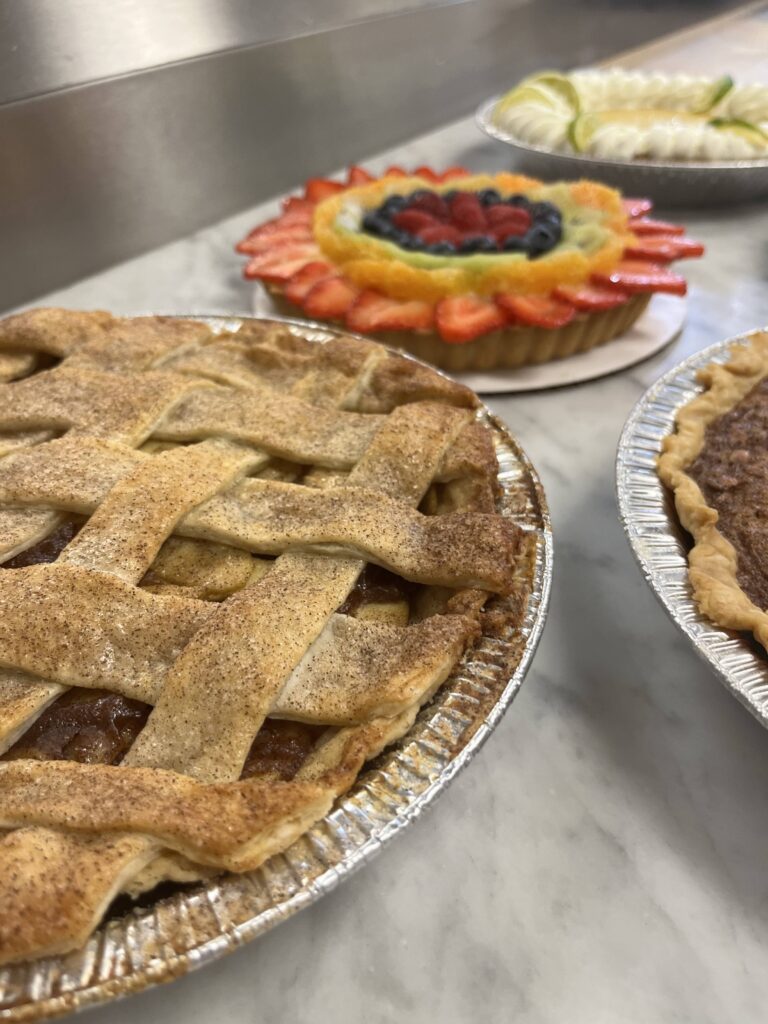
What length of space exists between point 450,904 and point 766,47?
4.55m

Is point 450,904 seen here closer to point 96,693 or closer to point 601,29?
point 96,693

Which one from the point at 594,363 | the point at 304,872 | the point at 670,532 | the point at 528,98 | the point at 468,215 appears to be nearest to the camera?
the point at 304,872

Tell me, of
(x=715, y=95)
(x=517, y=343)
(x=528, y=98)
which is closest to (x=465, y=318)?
(x=517, y=343)

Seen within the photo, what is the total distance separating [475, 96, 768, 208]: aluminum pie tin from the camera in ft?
7.18

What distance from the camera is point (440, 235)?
1.73m

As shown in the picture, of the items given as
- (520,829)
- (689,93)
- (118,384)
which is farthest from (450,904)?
(689,93)

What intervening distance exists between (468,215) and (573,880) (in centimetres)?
142

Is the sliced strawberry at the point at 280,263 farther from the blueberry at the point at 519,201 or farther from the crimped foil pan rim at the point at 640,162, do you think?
the crimped foil pan rim at the point at 640,162

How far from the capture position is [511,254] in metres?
1.66

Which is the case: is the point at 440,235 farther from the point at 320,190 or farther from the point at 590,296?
the point at 320,190

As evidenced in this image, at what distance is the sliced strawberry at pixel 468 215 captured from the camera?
1.78 meters

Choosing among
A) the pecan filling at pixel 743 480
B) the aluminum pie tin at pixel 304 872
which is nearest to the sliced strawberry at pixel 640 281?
the pecan filling at pixel 743 480

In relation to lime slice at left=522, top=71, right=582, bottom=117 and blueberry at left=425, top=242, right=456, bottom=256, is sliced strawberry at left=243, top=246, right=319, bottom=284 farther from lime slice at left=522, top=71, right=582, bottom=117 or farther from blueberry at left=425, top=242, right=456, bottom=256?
lime slice at left=522, top=71, right=582, bottom=117

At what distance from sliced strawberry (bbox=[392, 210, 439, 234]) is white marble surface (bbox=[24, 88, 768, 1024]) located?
0.95m
